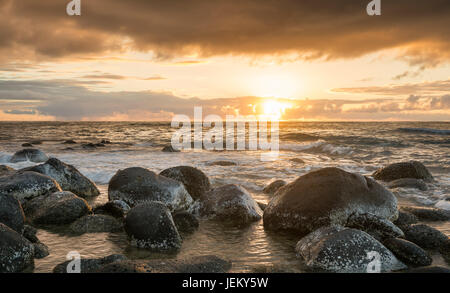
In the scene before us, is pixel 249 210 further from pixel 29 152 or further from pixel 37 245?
Answer: pixel 29 152

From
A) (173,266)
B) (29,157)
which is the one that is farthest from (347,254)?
(29,157)

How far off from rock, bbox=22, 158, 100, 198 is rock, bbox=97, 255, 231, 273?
5.68 m

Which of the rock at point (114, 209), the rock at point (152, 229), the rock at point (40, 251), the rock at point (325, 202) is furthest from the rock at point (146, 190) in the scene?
the rock at point (40, 251)

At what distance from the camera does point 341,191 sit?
21.3ft

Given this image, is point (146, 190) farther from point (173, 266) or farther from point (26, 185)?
point (173, 266)

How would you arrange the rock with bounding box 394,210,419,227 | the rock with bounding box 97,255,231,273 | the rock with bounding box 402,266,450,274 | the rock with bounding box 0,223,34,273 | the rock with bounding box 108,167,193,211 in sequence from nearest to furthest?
the rock with bounding box 97,255,231,273, the rock with bounding box 402,266,450,274, the rock with bounding box 0,223,34,273, the rock with bounding box 394,210,419,227, the rock with bounding box 108,167,193,211

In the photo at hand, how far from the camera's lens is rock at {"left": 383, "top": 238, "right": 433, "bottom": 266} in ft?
16.2

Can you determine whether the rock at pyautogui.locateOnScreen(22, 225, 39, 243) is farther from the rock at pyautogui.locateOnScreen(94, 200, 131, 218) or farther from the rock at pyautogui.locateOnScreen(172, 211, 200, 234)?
the rock at pyautogui.locateOnScreen(172, 211, 200, 234)

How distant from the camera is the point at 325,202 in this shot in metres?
6.38

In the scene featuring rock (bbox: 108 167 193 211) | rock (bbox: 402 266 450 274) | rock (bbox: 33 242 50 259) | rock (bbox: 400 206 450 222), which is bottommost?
rock (bbox: 400 206 450 222)

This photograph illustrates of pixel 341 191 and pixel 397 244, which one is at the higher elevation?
pixel 341 191

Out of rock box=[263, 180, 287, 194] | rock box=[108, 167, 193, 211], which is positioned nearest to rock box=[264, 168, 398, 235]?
rock box=[108, 167, 193, 211]
